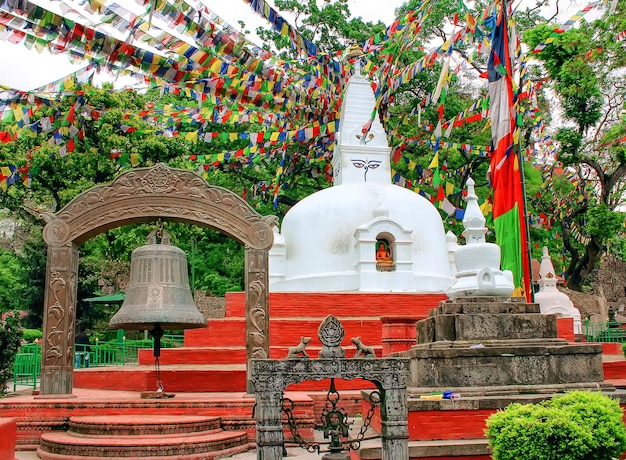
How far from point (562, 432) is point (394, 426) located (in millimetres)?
1442

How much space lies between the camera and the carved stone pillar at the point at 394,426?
5324 millimetres

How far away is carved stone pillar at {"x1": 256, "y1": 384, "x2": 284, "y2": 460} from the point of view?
17.1ft

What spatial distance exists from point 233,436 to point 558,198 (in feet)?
60.2

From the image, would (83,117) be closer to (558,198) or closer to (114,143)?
(114,143)

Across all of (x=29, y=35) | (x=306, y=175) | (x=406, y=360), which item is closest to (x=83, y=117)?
(x=29, y=35)

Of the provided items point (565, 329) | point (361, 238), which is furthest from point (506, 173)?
point (361, 238)

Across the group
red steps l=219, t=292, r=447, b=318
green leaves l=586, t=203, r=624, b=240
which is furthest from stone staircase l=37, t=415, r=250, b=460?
green leaves l=586, t=203, r=624, b=240

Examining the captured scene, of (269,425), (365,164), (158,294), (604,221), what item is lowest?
(269,425)

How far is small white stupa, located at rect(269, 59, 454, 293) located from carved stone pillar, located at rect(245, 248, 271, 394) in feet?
27.9

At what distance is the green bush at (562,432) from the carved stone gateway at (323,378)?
98 cm

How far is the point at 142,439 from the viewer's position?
6.92m

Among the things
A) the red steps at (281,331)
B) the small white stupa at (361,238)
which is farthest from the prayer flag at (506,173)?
the small white stupa at (361,238)

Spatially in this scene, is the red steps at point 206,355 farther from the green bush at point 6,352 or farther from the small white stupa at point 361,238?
the small white stupa at point 361,238

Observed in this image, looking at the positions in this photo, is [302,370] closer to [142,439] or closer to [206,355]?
[142,439]
